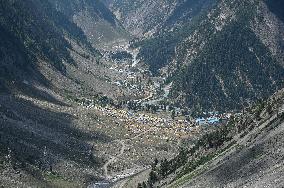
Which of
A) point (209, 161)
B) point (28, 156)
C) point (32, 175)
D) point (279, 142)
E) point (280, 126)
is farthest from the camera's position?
point (28, 156)

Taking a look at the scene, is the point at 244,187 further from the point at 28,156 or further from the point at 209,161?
the point at 28,156

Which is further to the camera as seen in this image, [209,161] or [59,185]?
[59,185]

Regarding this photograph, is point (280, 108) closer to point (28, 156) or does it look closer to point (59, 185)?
point (59, 185)

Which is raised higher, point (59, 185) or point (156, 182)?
Answer: point (59, 185)

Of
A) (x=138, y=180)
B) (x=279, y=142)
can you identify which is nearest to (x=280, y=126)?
(x=279, y=142)

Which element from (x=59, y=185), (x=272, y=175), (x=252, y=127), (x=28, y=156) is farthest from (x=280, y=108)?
(x=28, y=156)

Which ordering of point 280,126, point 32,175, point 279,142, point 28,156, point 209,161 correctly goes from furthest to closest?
1. point 28,156
2. point 32,175
3. point 209,161
4. point 280,126
5. point 279,142

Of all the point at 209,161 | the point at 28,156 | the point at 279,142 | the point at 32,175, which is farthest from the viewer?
the point at 28,156

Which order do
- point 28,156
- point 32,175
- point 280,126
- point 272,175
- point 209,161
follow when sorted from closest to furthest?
point 272,175 → point 280,126 → point 209,161 → point 32,175 → point 28,156

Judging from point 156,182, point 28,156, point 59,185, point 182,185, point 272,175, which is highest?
point 28,156
